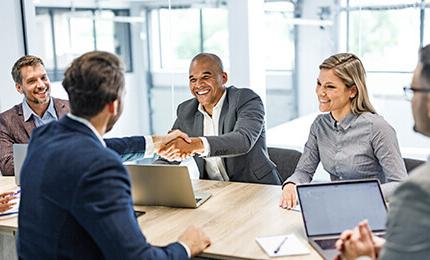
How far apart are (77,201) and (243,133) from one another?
1394 mm

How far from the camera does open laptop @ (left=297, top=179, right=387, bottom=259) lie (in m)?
1.86

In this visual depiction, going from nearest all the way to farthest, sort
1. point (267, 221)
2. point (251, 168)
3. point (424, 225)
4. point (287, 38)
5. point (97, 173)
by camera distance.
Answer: point (424, 225), point (97, 173), point (267, 221), point (251, 168), point (287, 38)

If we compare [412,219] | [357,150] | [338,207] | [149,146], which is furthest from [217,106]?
[412,219]

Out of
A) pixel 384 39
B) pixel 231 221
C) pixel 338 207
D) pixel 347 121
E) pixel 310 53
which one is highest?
pixel 384 39

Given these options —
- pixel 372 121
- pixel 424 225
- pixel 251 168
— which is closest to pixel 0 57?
pixel 251 168

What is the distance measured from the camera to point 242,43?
436 cm

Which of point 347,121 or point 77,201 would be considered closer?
point 77,201

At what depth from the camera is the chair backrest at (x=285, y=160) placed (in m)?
3.02

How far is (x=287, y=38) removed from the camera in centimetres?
555

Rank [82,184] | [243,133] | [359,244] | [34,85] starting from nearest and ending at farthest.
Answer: [82,184] < [359,244] < [243,133] < [34,85]

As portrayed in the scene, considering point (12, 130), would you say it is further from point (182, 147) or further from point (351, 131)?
point (351, 131)

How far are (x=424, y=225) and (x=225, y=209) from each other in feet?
3.93

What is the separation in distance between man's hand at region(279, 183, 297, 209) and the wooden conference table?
4 cm

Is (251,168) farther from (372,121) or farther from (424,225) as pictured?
(424,225)
